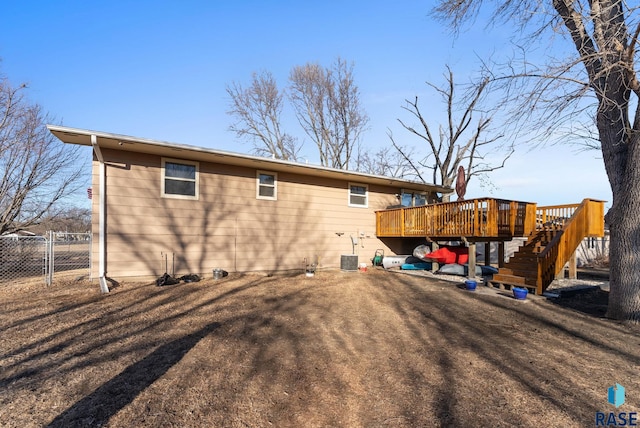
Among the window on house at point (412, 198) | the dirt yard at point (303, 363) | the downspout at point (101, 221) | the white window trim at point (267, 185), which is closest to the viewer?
the dirt yard at point (303, 363)

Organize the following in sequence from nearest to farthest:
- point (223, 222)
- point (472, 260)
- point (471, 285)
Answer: point (471, 285) < point (223, 222) < point (472, 260)

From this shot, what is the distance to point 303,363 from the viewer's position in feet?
10.8

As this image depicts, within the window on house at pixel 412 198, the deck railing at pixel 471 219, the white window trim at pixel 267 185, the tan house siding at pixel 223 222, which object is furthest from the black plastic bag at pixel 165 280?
the window on house at pixel 412 198

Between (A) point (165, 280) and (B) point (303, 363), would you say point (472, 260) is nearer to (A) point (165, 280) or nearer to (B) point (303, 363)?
(B) point (303, 363)

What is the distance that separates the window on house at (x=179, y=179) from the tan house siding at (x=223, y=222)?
132 mm

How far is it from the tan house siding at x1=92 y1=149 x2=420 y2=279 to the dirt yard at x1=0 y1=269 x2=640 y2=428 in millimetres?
1770

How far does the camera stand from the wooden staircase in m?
7.36

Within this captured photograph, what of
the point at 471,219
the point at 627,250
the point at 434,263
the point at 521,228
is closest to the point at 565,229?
the point at 521,228

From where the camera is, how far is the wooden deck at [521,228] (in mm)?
7461

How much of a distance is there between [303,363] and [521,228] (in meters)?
8.51

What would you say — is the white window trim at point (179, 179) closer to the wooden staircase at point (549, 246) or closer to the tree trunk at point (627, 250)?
the wooden staircase at point (549, 246)

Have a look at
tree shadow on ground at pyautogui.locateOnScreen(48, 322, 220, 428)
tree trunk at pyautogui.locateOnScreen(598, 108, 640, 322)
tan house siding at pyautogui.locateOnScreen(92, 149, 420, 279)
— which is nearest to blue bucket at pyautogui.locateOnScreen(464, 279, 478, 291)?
tree trunk at pyautogui.locateOnScreen(598, 108, 640, 322)

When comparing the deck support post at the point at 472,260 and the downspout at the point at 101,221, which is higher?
the downspout at the point at 101,221

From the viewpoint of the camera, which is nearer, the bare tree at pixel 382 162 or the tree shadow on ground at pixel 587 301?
the tree shadow on ground at pixel 587 301
